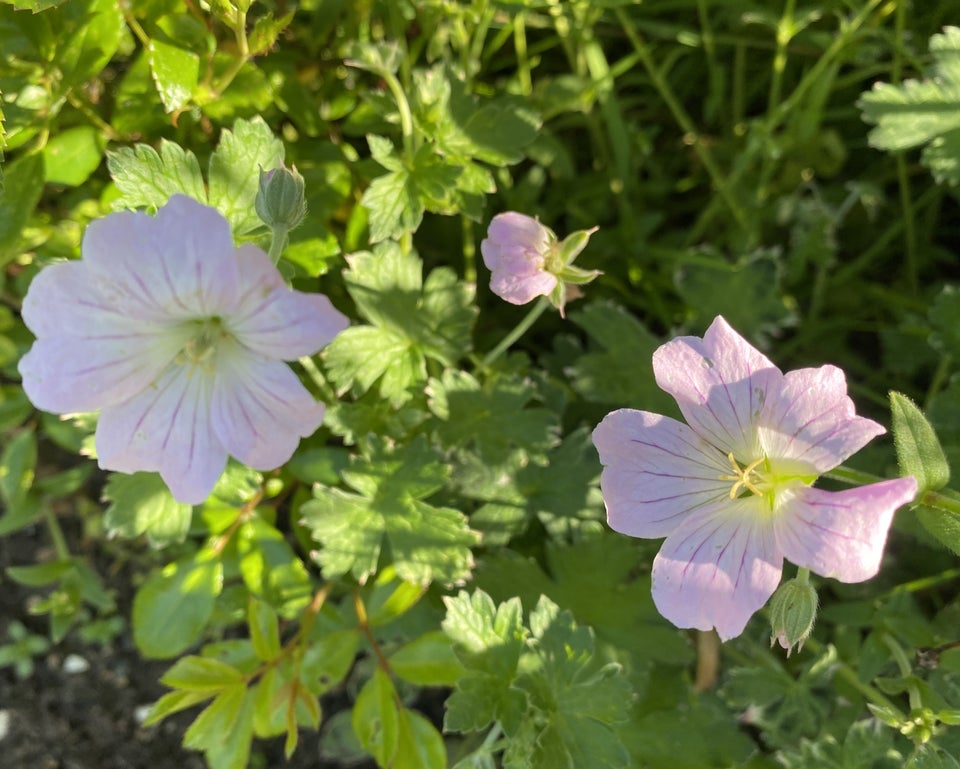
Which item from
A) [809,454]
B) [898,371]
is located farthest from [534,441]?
[898,371]

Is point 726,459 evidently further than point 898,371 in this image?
No

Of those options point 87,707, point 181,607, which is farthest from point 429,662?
point 87,707

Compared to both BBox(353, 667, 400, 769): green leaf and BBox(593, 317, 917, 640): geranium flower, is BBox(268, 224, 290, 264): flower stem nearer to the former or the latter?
BBox(593, 317, 917, 640): geranium flower

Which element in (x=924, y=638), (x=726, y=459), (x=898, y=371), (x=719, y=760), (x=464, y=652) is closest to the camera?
(x=726, y=459)

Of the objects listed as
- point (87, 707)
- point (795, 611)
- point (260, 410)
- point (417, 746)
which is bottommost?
point (87, 707)

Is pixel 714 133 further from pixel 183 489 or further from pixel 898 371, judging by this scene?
pixel 183 489

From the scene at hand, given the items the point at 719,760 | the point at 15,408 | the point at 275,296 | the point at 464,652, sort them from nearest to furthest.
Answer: the point at 275,296 < the point at 464,652 < the point at 719,760 < the point at 15,408

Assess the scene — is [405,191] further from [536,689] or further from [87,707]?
[87,707]

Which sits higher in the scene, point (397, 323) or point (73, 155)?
point (73, 155)
